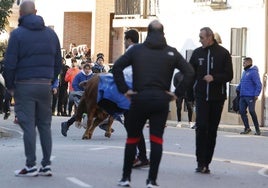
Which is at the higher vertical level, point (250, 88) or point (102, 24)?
point (102, 24)

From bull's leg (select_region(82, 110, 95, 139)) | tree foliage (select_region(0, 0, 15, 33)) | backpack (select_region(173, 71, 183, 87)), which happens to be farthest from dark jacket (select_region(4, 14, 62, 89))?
tree foliage (select_region(0, 0, 15, 33))

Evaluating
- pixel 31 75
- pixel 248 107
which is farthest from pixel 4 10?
pixel 31 75

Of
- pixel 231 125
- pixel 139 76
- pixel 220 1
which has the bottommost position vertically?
pixel 231 125

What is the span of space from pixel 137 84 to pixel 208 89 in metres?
2.20

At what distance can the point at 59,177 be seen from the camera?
11.0 m

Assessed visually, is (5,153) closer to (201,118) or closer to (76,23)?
(201,118)

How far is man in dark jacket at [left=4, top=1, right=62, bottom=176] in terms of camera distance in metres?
10.6

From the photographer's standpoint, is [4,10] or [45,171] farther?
[4,10]

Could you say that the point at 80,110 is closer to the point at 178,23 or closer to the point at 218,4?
the point at 218,4

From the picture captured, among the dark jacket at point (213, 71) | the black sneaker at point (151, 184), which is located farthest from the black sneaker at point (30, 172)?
the dark jacket at point (213, 71)

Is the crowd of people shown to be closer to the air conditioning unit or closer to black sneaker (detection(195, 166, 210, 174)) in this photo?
black sneaker (detection(195, 166, 210, 174))

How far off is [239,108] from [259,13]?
475cm

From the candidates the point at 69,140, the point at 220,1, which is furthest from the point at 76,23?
the point at 69,140

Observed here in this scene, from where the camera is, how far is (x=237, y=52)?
2802cm
